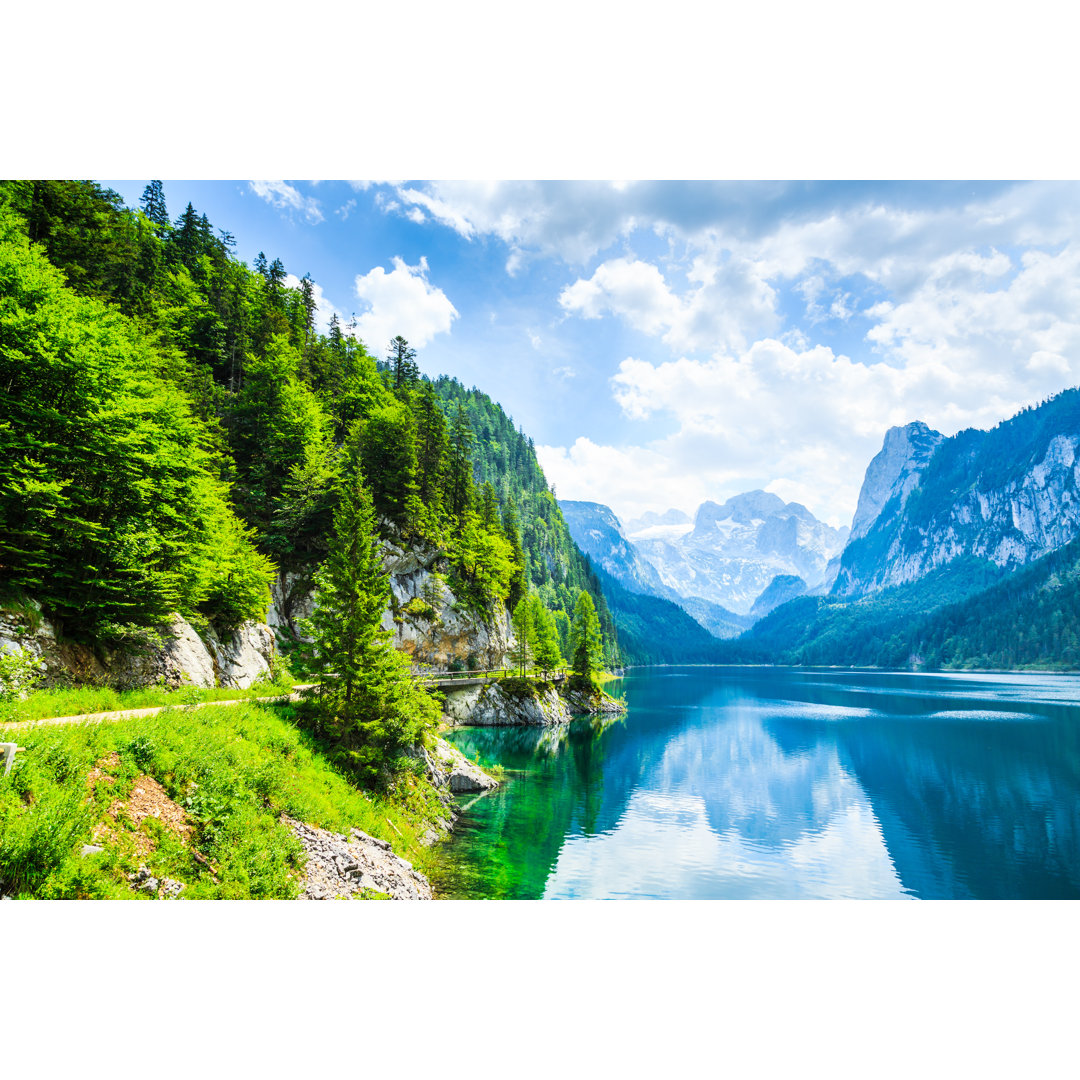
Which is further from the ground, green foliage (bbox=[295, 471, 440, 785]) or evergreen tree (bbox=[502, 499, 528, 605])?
evergreen tree (bbox=[502, 499, 528, 605])

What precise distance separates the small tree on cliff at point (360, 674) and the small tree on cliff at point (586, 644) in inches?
1676

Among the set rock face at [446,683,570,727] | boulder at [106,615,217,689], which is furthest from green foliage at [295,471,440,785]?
rock face at [446,683,570,727]

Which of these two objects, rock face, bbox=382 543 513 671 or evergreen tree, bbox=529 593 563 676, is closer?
rock face, bbox=382 543 513 671

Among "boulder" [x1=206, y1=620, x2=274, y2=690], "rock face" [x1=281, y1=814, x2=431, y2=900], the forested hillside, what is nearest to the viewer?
"rock face" [x1=281, y1=814, x2=431, y2=900]

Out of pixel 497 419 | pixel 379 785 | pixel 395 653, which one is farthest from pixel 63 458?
pixel 497 419

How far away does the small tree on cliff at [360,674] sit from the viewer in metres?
23.3

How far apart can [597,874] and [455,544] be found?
3823 cm

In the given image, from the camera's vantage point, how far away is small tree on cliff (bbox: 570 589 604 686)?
67.0 m

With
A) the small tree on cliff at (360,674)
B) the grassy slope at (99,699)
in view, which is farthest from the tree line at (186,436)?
the grassy slope at (99,699)

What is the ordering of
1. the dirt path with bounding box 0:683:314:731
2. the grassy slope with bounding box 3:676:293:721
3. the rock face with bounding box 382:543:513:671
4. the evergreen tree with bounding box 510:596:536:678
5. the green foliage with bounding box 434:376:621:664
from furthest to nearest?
1. the green foliage with bounding box 434:376:621:664
2. the evergreen tree with bounding box 510:596:536:678
3. the rock face with bounding box 382:543:513:671
4. the grassy slope with bounding box 3:676:293:721
5. the dirt path with bounding box 0:683:314:731

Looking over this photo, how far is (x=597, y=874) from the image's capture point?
2164 cm

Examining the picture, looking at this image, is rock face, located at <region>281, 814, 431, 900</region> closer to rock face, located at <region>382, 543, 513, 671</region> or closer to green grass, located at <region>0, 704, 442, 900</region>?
green grass, located at <region>0, 704, 442, 900</region>

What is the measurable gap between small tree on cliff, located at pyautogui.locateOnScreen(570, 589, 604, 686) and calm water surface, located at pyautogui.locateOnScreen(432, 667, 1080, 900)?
33.6ft
